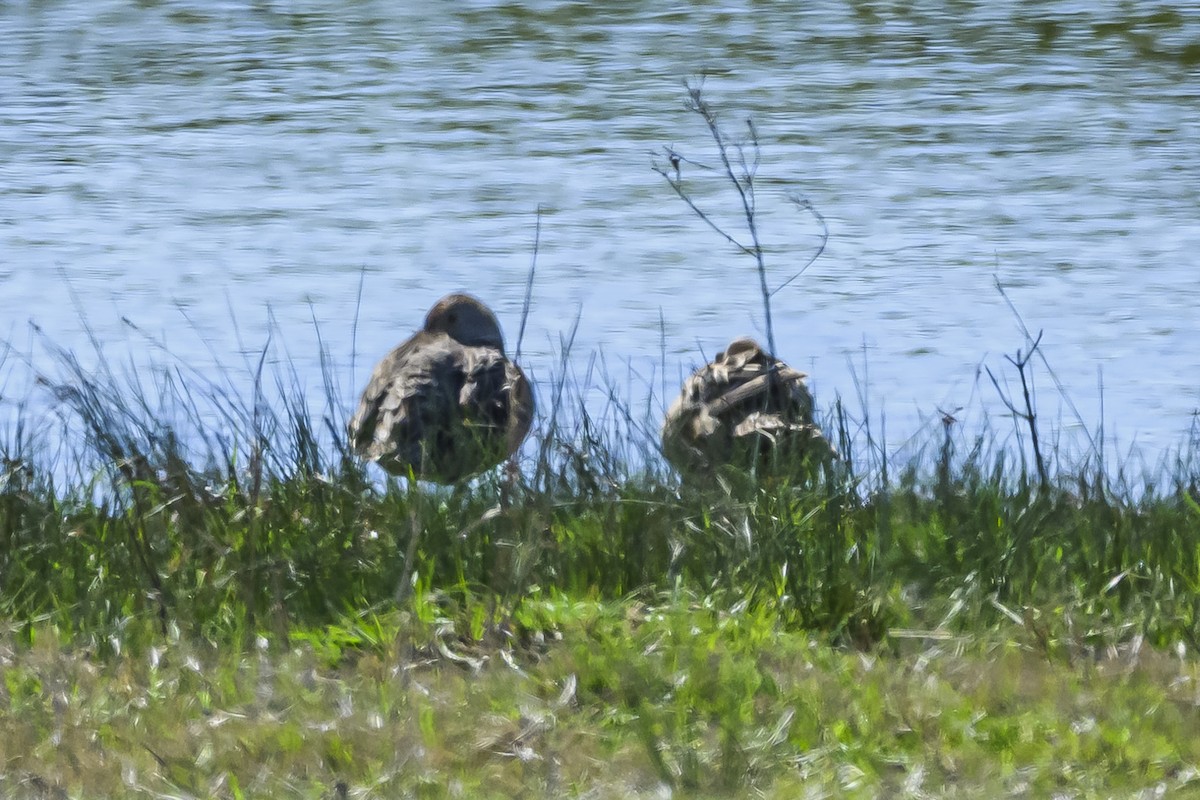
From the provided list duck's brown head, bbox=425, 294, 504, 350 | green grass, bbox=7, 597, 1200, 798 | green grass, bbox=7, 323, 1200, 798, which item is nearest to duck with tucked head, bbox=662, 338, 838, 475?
green grass, bbox=7, 323, 1200, 798

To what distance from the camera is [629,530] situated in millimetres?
5980

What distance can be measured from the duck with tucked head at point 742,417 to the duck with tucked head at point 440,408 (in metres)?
0.62

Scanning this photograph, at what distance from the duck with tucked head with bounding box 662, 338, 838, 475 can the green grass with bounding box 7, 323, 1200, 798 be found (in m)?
0.24

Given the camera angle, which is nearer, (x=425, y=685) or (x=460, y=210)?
(x=425, y=685)

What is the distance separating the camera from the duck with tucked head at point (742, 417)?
6.90m

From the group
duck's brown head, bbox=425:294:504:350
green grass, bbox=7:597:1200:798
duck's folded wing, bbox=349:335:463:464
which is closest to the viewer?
green grass, bbox=7:597:1200:798

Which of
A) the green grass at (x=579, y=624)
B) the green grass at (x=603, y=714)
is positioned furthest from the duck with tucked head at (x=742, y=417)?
the green grass at (x=603, y=714)

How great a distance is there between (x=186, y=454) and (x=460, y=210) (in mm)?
5459

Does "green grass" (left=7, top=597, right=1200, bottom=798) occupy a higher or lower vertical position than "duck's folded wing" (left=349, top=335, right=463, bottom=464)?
higher

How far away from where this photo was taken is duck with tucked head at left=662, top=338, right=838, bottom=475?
22.6 ft

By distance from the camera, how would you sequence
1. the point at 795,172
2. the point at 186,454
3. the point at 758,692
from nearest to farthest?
the point at 758,692 < the point at 186,454 < the point at 795,172

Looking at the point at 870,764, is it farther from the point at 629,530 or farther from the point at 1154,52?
the point at 1154,52

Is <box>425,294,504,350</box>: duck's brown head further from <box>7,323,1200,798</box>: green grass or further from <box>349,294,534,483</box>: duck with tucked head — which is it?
<box>7,323,1200,798</box>: green grass

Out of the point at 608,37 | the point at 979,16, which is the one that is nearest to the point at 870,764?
the point at 608,37
